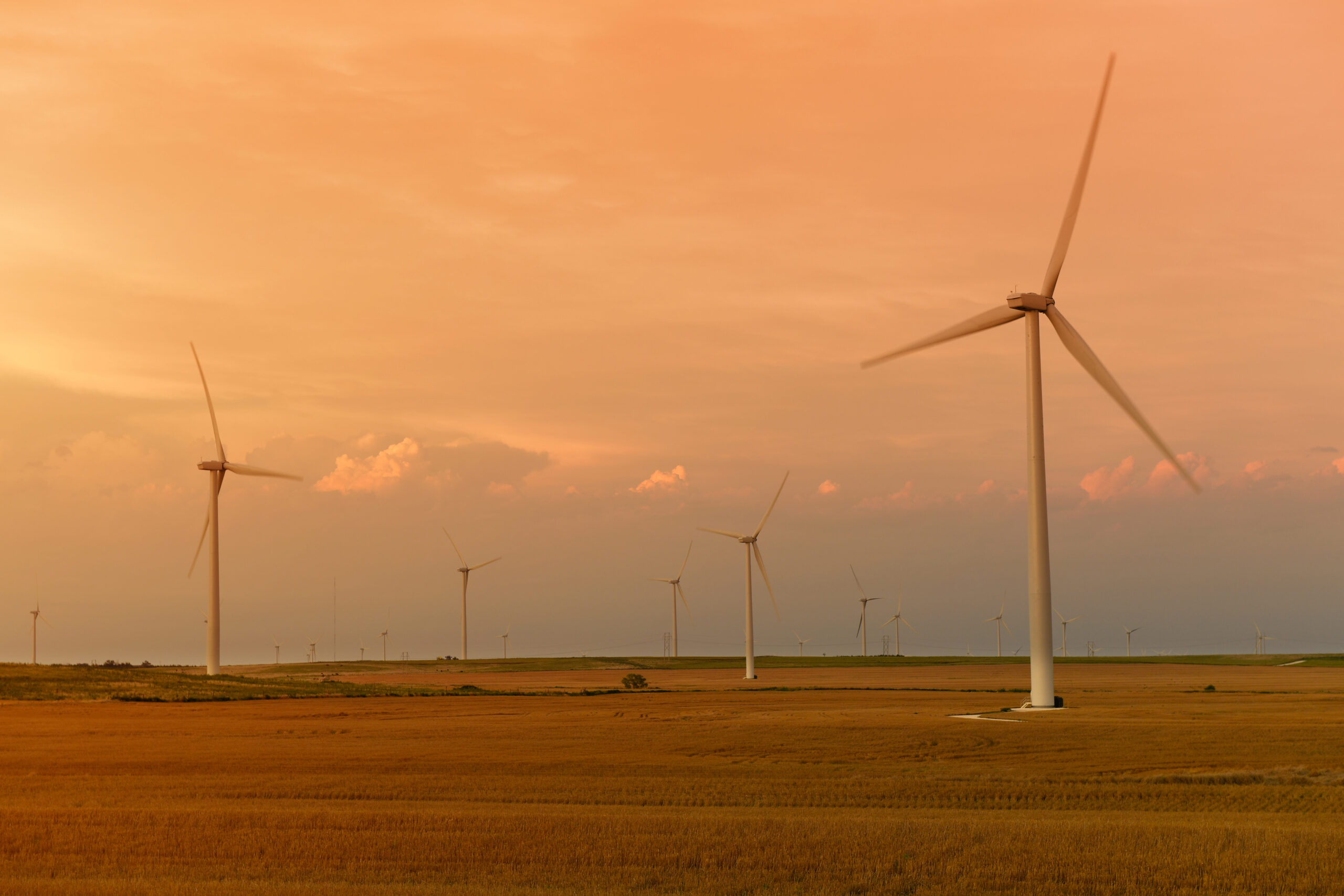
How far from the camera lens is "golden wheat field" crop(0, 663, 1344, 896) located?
20250 millimetres

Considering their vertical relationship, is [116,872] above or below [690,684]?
above

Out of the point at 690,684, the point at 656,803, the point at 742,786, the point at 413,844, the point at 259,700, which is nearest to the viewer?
the point at 413,844

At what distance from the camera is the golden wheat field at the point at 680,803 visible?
66.4 ft

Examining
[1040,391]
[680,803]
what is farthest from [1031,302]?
[680,803]

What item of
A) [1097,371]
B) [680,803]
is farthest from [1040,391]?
[680,803]

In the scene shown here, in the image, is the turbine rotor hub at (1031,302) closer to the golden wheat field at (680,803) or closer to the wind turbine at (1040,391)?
the wind turbine at (1040,391)

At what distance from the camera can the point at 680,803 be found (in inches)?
1126

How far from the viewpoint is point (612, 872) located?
67.5 feet

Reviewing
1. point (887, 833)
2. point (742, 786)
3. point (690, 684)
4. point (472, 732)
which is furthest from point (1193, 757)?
point (690, 684)

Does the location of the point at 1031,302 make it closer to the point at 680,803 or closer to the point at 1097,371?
the point at 1097,371

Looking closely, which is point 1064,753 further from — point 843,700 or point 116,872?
point 843,700

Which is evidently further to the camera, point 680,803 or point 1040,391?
point 1040,391

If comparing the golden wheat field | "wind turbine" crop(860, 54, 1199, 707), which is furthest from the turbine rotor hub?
the golden wheat field

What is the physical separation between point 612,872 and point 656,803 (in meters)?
8.14
